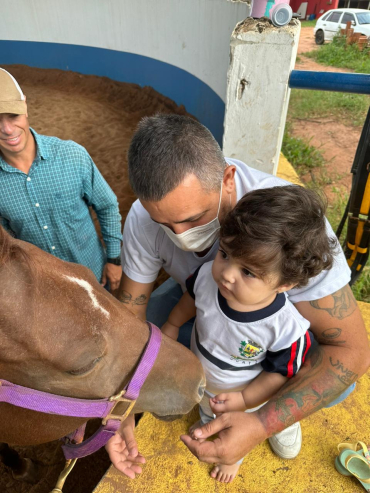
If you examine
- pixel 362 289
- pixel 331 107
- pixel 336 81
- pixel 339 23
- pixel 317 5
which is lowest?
pixel 362 289

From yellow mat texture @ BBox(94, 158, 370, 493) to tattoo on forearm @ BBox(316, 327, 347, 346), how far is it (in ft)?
2.07

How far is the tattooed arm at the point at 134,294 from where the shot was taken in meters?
1.89

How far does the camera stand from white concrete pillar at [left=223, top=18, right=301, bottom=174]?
2107 mm

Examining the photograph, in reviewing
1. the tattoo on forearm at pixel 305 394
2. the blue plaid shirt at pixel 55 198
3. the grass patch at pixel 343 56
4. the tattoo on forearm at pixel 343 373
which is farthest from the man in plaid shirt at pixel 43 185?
the grass patch at pixel 343 56

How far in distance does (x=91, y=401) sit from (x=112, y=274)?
1510mm

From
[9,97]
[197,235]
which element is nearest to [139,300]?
[197,235]

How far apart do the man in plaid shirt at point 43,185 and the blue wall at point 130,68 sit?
2.64 meters

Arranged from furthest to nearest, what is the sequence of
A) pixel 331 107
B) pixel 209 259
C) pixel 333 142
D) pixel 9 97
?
1. pixel 331 107
2. pixel 333 142
3. pixel 9 97
4. pixel 209 259

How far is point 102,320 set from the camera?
3.65 feet

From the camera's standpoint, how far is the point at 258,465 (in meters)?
1.71

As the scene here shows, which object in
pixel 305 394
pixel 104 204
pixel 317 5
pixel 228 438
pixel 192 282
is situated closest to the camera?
pixel 228 438

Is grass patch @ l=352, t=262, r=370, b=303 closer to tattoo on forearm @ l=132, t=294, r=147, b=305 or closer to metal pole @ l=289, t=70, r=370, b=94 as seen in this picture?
metal pole @ l=289, t=70, r=370, b=94

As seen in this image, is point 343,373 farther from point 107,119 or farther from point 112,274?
point 107,119

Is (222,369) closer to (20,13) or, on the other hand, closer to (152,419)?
(152,419)
